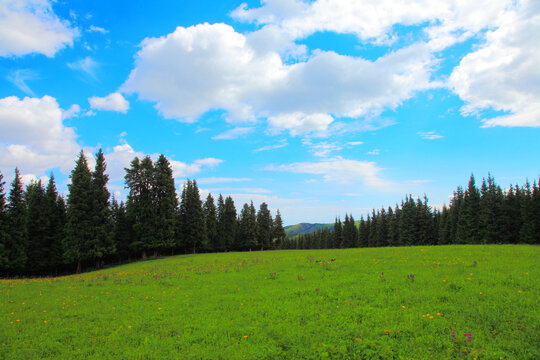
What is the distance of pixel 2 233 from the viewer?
3312cm

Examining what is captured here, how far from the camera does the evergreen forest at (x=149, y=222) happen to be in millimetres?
35656

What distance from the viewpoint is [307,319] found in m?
8.76

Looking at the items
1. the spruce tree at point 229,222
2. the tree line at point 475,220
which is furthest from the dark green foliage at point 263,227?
the tree line at point 475,220

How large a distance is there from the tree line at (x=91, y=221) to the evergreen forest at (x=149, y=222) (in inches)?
4.9

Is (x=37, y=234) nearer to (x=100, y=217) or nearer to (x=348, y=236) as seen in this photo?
(x=100, y=217)

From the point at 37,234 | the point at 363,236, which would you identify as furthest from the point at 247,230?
the point at 363,236

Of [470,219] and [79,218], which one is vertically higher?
[79,218]

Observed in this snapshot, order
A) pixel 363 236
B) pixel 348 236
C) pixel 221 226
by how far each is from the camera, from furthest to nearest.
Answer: pixel 348 236 < pixel 363 236 < pixel 221 226

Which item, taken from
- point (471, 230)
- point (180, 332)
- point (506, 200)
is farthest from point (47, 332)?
point (506, 200)

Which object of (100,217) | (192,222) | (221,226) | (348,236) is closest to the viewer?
(100,217)

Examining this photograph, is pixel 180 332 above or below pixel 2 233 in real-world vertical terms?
below

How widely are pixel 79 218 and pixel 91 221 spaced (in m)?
1.55

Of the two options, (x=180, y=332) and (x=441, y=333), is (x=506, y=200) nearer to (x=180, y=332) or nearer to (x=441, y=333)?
(x=441, y=333)

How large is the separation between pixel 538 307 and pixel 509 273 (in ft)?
16.5
